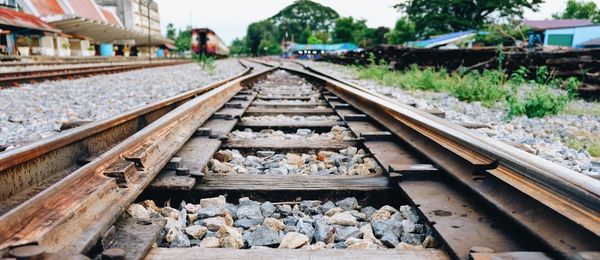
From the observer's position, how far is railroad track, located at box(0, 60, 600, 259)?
1.13 meters

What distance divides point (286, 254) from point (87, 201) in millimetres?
594

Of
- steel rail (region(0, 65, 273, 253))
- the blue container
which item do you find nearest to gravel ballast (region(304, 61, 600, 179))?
steel rail (region(0, 65, 273, 253))

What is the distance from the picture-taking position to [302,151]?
267cm

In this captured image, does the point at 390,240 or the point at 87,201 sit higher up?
the point at 87,201

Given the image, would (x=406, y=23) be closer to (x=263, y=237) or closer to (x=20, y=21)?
(x=20, y=21)

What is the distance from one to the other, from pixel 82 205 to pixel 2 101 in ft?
18.0

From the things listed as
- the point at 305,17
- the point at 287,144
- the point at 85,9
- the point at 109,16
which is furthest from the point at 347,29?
the point at 287,144

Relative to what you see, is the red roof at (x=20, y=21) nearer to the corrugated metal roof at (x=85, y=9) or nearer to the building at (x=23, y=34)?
the building at (x=23, y=34)

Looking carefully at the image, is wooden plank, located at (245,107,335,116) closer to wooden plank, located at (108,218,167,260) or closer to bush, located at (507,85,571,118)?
bush, located at (507,85,571,118)

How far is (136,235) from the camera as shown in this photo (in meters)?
1.26

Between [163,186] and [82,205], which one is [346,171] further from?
[82,205]

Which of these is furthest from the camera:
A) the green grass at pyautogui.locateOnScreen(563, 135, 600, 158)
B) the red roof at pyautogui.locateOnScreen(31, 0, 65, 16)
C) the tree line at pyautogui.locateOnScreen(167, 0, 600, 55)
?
the tree line at pyautogui.locateOnScreen(167, 0, 600, 55)

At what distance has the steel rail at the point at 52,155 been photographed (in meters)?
1.48

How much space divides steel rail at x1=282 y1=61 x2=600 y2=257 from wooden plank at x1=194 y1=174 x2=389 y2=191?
0.32 m
